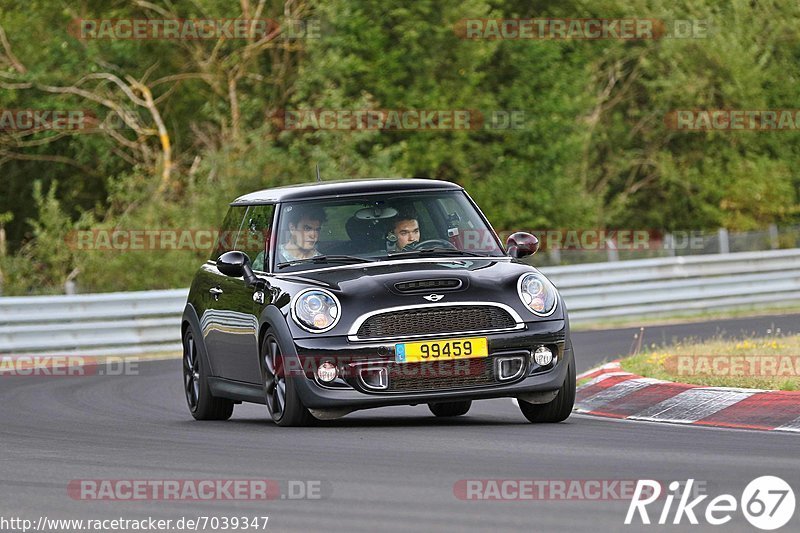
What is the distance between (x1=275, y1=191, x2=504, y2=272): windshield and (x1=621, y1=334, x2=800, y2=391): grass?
188 cm

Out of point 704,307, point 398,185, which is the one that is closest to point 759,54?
point 704,307

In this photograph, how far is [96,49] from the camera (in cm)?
3688

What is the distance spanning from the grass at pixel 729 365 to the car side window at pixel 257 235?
10.0ft

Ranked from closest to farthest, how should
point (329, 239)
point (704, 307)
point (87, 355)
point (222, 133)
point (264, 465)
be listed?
point (264, 465), point (329, 239), point (87, 355), point (704, 307), point (222, 133)

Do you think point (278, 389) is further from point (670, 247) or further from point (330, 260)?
point (670, 247)

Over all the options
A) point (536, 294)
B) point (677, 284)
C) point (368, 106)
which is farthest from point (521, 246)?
point (368, 106)

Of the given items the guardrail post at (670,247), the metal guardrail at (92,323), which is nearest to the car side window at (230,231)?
the metal guardrail at (92,323)

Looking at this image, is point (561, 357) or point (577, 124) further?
point (577, 124)

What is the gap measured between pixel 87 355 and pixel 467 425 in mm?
12219

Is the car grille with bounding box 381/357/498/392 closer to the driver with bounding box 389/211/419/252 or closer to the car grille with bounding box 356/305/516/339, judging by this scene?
the car grille with bounding box 356/305/516/339

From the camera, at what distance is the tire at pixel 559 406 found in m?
10.6

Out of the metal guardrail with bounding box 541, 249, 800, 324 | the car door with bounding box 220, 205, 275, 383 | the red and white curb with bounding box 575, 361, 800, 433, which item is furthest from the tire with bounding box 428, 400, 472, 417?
the metal guardrail with bounding box 541, 249, 800, 324

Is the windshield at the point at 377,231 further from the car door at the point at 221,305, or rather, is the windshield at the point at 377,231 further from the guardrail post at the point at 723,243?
the guardrail post at the point at 723,243

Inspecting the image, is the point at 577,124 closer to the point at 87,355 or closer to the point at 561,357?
the point at 87,355
